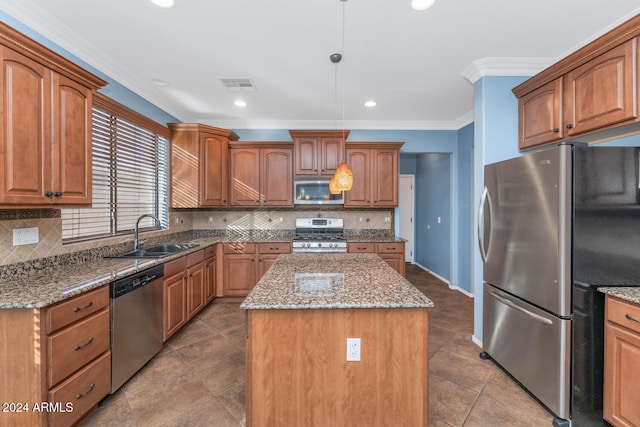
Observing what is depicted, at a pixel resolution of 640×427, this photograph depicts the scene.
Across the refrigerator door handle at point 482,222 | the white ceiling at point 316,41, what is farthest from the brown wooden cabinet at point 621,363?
the white ceiling at point 316,41

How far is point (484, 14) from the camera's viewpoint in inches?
78.8

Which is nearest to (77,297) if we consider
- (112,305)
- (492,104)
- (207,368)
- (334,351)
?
(112,305)

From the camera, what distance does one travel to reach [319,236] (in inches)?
168

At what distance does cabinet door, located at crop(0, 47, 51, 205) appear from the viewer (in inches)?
58.9

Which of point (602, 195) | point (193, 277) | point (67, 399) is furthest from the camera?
point (193, 277)

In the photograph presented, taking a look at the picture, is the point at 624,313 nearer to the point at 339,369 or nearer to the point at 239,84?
the point at 339,369

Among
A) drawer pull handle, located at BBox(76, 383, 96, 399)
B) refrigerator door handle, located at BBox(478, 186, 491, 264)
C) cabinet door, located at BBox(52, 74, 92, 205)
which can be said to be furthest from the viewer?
refrigerator door handle, located at BBox(478, 186, 491, 264)

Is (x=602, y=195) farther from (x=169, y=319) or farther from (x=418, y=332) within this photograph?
(x=169, y=319)

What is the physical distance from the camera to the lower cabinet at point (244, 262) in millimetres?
3951

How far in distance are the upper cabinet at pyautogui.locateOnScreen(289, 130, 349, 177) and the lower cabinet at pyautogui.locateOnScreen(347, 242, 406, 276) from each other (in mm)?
1173

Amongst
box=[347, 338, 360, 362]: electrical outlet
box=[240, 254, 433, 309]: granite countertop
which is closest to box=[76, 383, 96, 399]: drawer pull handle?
box=[240, 254, 433, 309]: granite countertop

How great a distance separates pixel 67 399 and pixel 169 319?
114 cm

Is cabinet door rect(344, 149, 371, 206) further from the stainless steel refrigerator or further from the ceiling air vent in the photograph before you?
the stainless steel refrigerator

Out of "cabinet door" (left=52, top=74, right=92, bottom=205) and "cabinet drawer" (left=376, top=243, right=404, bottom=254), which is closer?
"cabinet door" (left=52, top=74, right=92, bottom=205)
